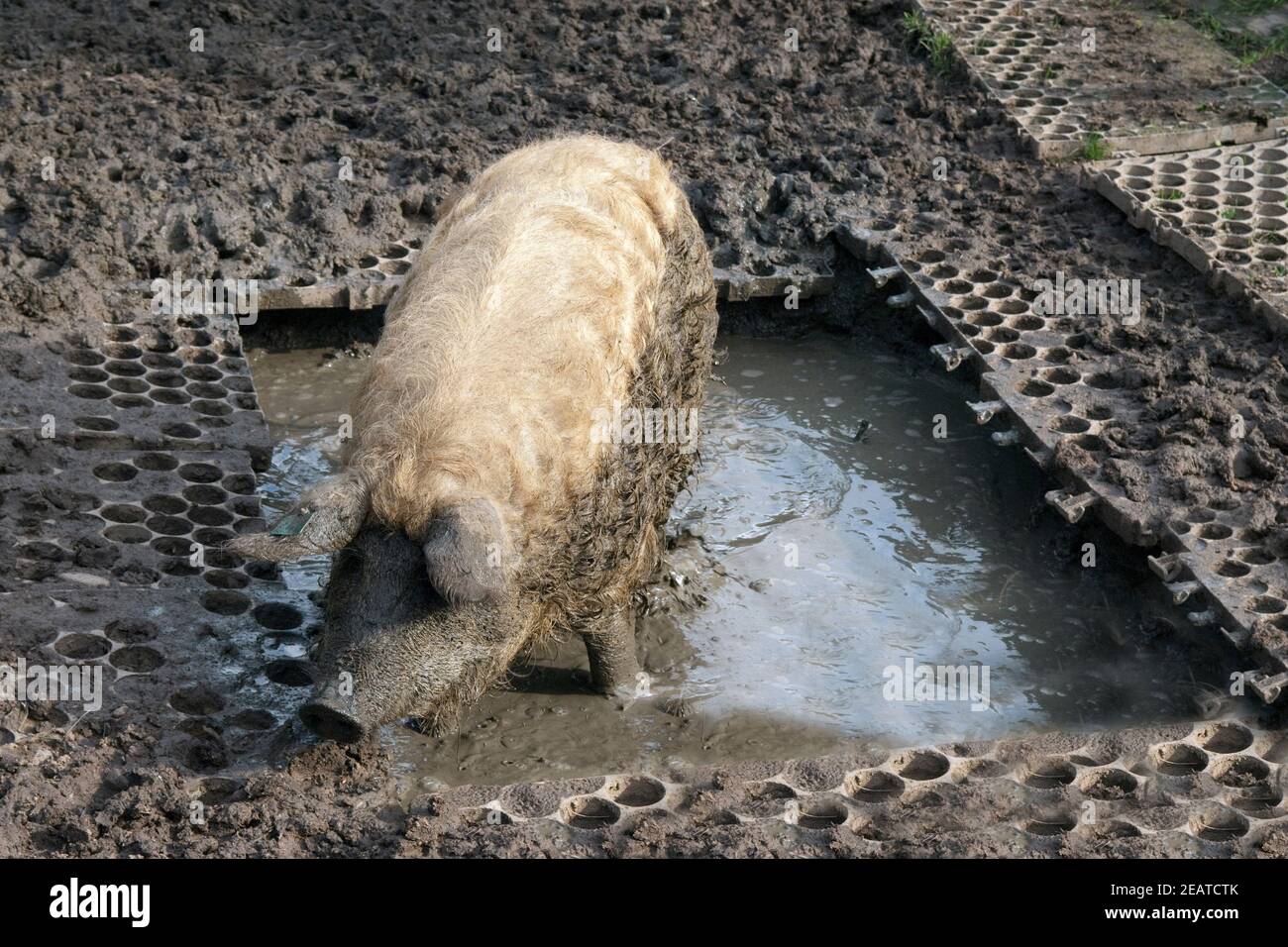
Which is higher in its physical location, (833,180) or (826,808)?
(833,180)

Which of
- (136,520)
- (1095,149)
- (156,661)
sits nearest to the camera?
(156,661)

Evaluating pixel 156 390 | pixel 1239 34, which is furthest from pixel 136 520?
pixel 1239 34

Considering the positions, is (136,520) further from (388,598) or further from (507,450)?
(507,450)

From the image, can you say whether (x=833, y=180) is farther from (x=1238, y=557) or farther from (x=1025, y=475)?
(x=1238, y=557)

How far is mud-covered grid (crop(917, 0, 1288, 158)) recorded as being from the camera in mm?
9234

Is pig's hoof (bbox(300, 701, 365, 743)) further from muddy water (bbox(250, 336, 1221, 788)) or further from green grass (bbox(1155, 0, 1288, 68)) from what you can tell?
green grass (bbox(1155, 0, 1288, 68))

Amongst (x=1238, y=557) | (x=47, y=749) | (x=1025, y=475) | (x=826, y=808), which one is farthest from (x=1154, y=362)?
(x=47, y=749)

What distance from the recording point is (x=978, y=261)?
8.25 metres

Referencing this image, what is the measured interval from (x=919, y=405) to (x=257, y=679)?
145 inches

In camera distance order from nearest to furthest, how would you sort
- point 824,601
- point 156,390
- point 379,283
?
point 824,601, point 156,390, point 379,283

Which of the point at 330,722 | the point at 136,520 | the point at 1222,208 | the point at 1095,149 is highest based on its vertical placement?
the point at 1095,149

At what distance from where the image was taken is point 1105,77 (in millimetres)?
9883

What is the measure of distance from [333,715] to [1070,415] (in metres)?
3.75
